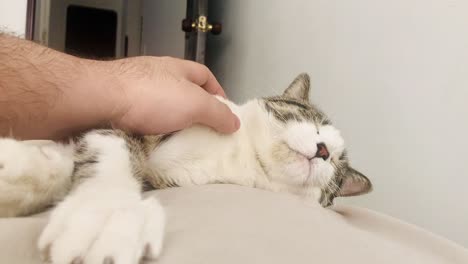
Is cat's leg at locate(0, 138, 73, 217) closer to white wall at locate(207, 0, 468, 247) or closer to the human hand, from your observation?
the human hand

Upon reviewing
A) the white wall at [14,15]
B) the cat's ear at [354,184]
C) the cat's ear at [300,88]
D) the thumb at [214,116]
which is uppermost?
the white wall at [14,15]

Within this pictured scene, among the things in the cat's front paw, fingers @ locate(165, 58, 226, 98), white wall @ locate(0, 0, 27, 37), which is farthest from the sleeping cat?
white wall @ locate(0, 0, 27, 37)

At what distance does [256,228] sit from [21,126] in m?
0.47

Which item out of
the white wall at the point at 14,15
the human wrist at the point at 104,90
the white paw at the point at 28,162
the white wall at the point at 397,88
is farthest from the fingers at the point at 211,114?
the white wall at the point at 14,15

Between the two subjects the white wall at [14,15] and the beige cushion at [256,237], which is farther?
the white wall at [14,15]

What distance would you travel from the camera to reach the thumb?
2.67 ft

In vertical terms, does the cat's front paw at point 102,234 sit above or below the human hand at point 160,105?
below

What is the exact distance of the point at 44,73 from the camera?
733 mm

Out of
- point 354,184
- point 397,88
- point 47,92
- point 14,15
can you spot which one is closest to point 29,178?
point 47,92

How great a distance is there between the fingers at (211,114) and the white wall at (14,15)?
4.29 feet

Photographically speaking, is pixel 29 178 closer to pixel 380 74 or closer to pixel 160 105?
→ pixel 160 105

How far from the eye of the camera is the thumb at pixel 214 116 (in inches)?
32.0

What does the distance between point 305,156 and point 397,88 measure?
344 millimetres

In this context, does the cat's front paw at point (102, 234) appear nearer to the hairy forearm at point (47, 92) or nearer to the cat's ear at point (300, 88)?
the hairy forearm at point (47, 92)
